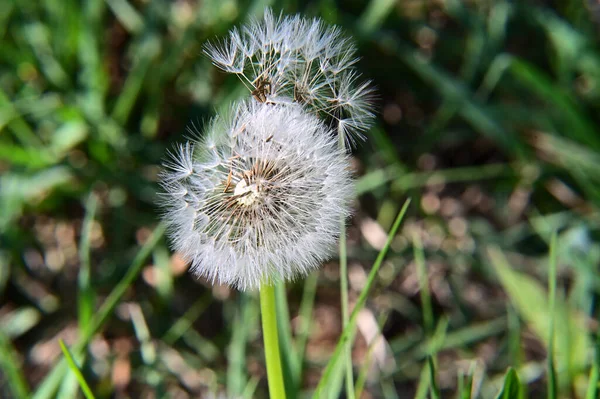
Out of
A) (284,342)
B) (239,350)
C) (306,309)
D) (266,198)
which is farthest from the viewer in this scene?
(306,309)

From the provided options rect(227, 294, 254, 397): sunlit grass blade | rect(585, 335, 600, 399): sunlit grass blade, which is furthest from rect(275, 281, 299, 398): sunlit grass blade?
→ rect(585, 335, 600, 399): sunlit grass blade

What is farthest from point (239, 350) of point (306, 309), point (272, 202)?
point (272, 202)

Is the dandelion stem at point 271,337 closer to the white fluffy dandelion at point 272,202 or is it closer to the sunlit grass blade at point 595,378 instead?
the white fluffy dandelion at point 272,202

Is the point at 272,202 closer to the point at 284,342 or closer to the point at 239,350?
the point at 284,342

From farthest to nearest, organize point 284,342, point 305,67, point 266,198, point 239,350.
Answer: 1. point 239,350
2. point 284,342
3. point 305,67
4. point 266,198

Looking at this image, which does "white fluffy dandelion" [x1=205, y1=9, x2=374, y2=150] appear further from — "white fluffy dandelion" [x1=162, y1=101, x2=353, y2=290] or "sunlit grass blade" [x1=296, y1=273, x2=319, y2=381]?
"sunlit grass blade" [x1=296, y1=273, x2=319, y2=381]

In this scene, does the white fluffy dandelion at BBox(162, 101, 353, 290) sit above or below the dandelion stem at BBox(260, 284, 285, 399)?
above
